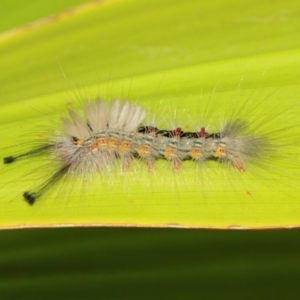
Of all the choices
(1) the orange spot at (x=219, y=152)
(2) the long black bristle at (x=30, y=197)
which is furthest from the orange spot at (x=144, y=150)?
(2) the long black bristle at (x=30, y=197)

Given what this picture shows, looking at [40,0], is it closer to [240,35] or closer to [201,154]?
[240,35]

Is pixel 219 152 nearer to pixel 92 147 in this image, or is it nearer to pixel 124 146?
pixel 124 146

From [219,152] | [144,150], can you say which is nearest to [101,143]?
[144,150]

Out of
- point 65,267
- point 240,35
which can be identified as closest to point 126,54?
point 240,35

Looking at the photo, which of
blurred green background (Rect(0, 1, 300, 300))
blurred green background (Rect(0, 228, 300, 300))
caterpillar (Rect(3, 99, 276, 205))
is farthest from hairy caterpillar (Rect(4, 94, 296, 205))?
blurred green background (Rect(0, 228, 300, 300))

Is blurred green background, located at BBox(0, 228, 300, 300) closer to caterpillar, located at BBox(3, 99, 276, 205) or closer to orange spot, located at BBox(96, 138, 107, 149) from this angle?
caterpillar, located at BBox(3, 99, 276, 205)

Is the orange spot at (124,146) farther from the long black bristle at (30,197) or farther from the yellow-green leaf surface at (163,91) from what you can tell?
the long black bristle at (30,197)
